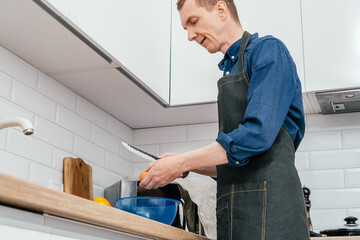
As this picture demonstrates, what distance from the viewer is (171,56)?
2271mm

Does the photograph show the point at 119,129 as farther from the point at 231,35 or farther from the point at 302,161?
the point at 231,35

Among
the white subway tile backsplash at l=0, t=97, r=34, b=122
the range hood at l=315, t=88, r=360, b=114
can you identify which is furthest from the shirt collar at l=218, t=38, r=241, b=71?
the white subway tile backsplash at l=0, t=97, r=34, b=122

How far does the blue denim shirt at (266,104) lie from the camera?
1.24m

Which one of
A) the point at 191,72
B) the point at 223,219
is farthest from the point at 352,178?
the point at 223,219

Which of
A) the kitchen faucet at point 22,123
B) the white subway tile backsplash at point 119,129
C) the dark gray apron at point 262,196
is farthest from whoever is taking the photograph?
the white subway tile backsplash at point 119,129

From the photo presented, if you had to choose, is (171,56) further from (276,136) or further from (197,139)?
(276,136)

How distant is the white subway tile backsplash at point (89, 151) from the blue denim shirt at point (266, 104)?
0.95 meters

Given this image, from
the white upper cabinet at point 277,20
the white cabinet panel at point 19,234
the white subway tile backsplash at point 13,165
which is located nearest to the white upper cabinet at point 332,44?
the white upper cabinet at point 277,20

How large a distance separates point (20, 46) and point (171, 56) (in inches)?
29.7

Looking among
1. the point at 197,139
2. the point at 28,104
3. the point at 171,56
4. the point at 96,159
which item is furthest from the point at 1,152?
the point at 197,139

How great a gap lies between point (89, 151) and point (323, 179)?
105cm

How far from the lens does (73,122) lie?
209 cm

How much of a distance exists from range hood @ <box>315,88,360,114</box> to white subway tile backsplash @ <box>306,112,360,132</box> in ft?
0.11

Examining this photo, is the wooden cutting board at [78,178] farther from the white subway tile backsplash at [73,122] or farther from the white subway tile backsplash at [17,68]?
the white subway tile backsplash at [17,68]
